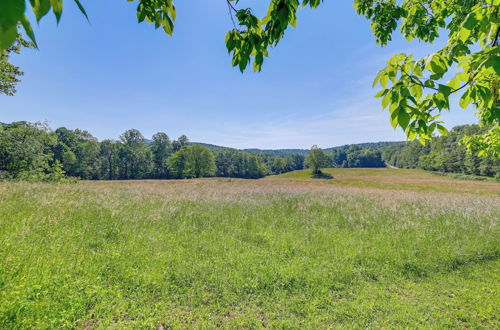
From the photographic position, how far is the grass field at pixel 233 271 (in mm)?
3424

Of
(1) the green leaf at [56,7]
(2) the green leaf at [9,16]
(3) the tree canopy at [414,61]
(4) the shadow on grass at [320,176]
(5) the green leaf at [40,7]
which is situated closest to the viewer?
(2) the green leaf at [9,16]

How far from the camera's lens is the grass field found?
3424 mm

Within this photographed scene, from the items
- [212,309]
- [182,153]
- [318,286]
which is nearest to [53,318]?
[212,309]

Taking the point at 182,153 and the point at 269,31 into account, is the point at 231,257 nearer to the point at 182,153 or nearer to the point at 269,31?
the point at 269,31

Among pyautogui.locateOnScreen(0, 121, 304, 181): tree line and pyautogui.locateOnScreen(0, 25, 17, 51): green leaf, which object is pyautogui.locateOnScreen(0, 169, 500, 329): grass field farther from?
pyautogui.locateOnScreen(0, 121, 304, 181): tree line

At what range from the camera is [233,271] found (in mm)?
4676

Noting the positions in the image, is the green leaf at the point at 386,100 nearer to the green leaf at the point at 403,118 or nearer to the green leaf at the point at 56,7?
the green leaf at the point at 403,118

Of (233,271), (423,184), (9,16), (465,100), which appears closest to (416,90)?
(465,100)

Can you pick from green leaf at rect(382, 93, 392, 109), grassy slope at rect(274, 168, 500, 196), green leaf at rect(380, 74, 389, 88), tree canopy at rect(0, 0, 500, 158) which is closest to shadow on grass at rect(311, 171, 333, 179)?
grassy slope at rect(274, 168, 500, 196)

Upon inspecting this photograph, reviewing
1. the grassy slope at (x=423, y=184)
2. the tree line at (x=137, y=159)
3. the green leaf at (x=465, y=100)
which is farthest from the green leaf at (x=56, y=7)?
the tree line at (x=137, y=159)

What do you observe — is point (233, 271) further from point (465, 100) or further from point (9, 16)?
point (9, 16)

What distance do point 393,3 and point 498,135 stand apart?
4.24 m

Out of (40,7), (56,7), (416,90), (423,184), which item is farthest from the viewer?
(423,184)

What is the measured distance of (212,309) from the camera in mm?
3662
